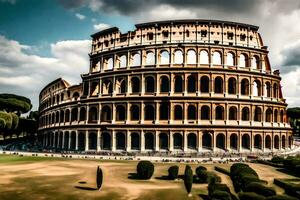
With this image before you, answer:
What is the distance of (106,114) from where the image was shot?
5372cm

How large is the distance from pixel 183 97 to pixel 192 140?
6.81 m

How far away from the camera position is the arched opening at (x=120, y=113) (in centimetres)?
5181

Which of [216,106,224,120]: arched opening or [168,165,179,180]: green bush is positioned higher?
[216,106,224,120]: arched opening

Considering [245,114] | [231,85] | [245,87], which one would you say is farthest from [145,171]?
[245,87]


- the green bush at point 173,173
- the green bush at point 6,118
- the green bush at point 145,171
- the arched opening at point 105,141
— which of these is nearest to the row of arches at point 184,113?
the arched opening at point 105,141

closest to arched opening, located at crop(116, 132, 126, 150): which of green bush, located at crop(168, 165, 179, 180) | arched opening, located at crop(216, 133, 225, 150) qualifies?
arched opening, located at crop(216, 133, 225, 150)

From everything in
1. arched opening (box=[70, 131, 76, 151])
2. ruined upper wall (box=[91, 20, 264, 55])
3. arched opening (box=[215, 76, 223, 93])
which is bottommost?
arched opening (box=[70, 131, 76, 151])

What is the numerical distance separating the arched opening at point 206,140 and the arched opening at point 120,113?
43.7ft

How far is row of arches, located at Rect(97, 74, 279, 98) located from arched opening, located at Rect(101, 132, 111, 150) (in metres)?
7.05

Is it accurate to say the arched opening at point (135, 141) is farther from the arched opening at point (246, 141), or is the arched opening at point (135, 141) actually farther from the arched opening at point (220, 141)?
the arched opening at point (246, 141)

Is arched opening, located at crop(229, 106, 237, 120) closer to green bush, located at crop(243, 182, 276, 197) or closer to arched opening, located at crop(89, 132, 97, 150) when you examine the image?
arched opening, located at crop(89, 132, 97, 150)

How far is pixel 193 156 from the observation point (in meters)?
44.8

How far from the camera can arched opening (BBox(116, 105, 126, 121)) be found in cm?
5181

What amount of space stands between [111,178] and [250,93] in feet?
103
